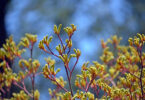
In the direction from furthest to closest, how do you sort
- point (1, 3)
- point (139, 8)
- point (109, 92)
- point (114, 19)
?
point (114, 19), point (139, 8), point (1, 3), point (109, 92)

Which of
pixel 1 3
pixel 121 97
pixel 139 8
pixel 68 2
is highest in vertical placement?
pixel 68 2

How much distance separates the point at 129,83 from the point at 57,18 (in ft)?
12.0

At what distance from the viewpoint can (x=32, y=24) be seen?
14.3ft

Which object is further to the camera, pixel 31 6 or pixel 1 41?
pixel 31 6

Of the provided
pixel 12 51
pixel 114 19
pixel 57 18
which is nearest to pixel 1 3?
pixel 12 51

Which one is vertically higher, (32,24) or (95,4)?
(95,4)

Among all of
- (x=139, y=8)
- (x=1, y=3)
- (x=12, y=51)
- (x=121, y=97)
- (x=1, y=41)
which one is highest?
(x=139, y=8)

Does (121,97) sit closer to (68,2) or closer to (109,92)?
(109,92)

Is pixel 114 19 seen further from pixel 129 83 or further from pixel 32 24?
pixel 129 83

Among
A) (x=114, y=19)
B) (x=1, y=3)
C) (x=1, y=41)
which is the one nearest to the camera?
(x=1, y=41)

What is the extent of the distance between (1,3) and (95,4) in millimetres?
2609

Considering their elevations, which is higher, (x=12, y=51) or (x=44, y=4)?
(x=44, y=4)

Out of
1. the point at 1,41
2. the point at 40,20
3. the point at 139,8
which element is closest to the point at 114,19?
the point at 139,8

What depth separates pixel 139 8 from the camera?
407cm
